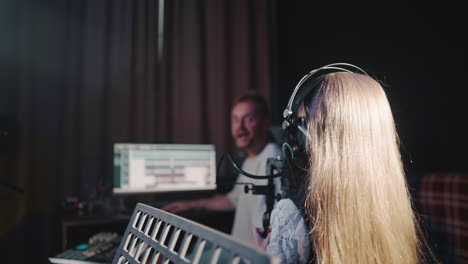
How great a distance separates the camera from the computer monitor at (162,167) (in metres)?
1.80

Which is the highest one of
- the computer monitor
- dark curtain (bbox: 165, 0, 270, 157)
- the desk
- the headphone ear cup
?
dark curtain (bbox: 165, 0, 270, 157)

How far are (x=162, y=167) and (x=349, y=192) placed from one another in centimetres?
137

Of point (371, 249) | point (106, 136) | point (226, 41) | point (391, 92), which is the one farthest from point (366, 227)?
point (226, 41)

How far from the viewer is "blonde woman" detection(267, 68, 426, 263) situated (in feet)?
2.37

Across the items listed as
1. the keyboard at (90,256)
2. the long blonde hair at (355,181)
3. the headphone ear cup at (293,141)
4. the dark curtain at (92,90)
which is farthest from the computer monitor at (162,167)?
the long blonde hair at (355,181)

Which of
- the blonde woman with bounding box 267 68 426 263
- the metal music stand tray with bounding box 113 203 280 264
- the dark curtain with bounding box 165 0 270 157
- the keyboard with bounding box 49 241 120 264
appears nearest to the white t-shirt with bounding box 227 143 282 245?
the dark curtain with bounding box 165 0 270 157

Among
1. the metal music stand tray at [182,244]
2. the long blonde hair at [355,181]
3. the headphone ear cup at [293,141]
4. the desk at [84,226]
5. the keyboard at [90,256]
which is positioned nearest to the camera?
the metal music stand tray at [182,244]

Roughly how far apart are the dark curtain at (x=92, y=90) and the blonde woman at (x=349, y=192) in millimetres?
1463

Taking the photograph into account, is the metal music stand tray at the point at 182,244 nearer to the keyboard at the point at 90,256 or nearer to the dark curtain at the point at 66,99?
the keyboard at the point at 90,256

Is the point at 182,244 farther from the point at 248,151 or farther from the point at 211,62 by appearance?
the point at 211,62

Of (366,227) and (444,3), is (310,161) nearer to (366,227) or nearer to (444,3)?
(366,227)

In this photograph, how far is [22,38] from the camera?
73.5 inches

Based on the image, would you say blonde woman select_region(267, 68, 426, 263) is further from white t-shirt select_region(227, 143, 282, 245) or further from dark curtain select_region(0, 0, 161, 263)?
dark curtain select_region(0, 0, 161, 263)

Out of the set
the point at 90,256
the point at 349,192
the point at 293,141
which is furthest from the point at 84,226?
the point at 349,192
